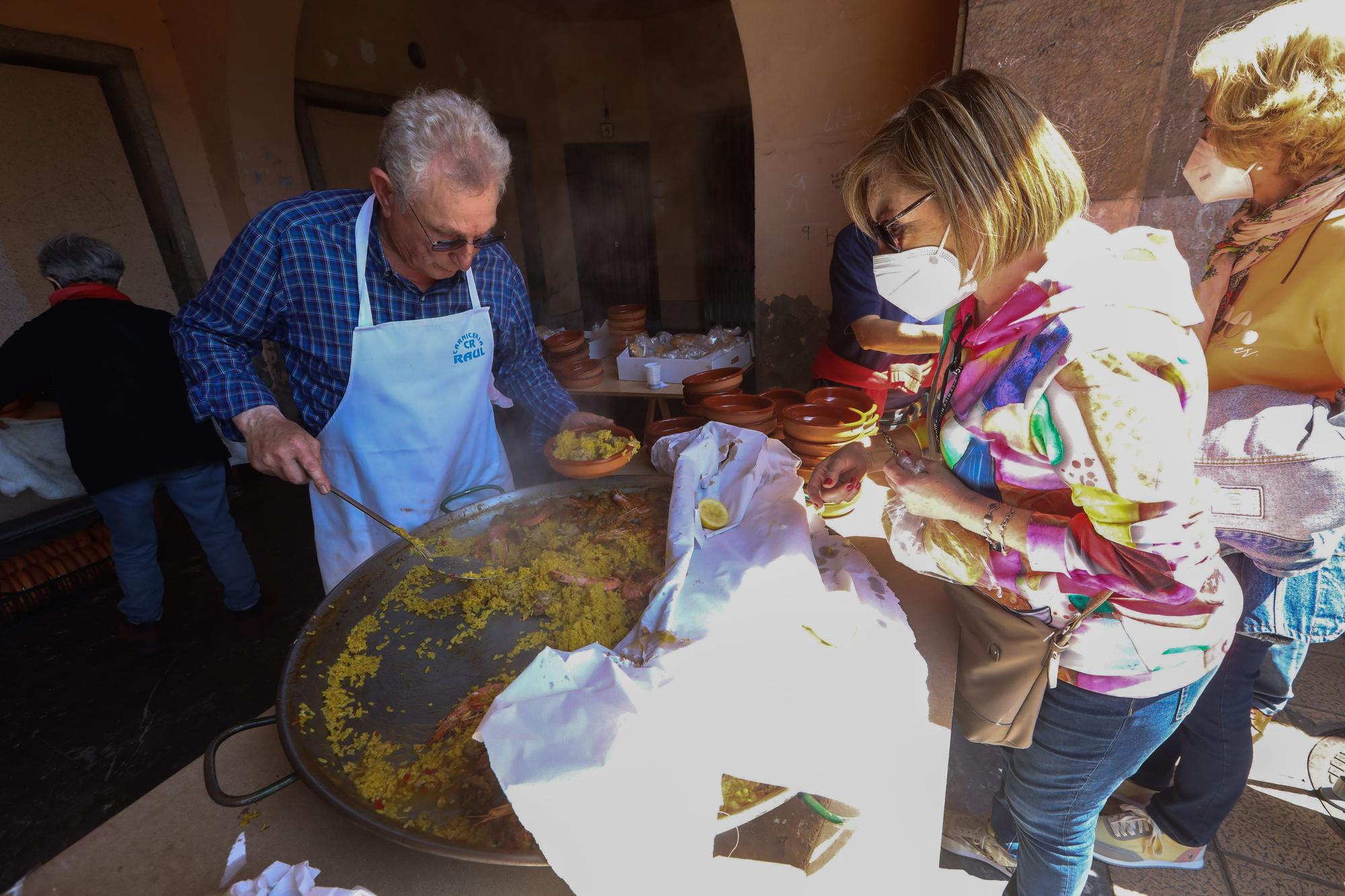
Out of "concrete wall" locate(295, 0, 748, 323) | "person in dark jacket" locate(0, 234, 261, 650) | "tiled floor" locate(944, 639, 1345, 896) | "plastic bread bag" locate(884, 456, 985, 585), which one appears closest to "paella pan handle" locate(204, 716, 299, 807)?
"plastic bread bag" locate(884, 456, 985, 585)

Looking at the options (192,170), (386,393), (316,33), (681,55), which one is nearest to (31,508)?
(192,170)

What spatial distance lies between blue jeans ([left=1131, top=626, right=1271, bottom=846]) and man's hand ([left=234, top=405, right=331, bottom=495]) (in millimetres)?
2618

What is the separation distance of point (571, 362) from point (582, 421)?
2331mm

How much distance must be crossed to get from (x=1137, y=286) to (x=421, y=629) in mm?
1656

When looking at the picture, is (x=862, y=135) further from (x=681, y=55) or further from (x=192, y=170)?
(x=681, y=55)

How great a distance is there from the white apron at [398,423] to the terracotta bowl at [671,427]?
63 centimetres

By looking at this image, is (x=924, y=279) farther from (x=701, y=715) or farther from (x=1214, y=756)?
(x=1214, y=756)

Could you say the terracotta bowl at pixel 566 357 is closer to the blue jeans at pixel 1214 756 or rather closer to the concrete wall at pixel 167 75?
the concrete wall at pixel 167 75

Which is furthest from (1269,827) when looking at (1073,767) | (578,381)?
(578,381)

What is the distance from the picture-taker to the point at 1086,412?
944mm

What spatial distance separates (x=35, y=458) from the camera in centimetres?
381

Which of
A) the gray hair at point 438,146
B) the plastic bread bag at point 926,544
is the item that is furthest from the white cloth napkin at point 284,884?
the gray hair at point 438,146

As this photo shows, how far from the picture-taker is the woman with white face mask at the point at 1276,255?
4.29ft

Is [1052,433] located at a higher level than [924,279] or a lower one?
lower
